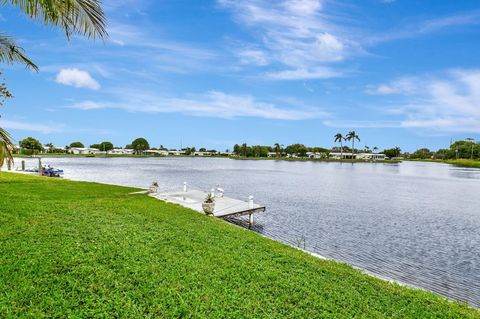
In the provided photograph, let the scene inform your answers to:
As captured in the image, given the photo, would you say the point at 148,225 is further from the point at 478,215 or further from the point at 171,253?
the point at 478,215

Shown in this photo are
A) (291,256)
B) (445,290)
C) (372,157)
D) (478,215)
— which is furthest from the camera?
(372,157)

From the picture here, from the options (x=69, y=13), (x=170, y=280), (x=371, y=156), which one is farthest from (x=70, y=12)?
(x=371, y=156)

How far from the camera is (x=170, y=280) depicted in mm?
6086

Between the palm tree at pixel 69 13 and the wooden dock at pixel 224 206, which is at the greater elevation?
the palm tree at pixel 69 13

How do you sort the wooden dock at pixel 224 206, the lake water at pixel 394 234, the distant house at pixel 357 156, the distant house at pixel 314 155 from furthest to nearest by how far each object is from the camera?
the distant house at pixel 314 155, the distant house at pixel 357 156, the wooden dock at pixel 224 206, the lake water at pixel 394 234

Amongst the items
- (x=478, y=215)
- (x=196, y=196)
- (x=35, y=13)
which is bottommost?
(x=478, y=215)

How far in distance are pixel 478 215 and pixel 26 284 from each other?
91.4ft

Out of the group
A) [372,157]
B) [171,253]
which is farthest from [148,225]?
[372,157]

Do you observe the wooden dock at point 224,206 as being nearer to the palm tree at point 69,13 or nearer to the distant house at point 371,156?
the palm tree at point 69,13

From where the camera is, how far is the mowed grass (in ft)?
16.7

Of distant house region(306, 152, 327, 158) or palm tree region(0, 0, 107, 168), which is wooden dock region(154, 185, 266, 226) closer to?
palm tree region(0, 0, 107, 168)

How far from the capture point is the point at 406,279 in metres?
10.7

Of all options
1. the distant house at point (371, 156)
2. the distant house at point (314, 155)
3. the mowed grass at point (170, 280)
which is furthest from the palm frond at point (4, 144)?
the distant house at point (371, 156)

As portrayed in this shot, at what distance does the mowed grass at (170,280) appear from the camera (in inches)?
200
